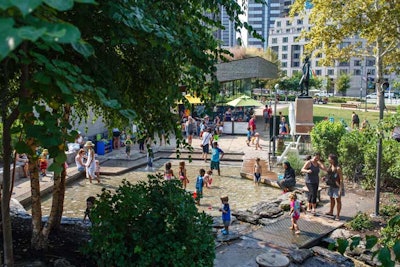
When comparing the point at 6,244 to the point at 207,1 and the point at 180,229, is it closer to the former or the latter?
the point at 180,229

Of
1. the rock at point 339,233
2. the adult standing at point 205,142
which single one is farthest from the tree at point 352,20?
the rock at point 339,233

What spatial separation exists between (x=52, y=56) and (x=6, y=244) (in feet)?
7.26

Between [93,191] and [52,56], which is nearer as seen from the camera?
[52,56]

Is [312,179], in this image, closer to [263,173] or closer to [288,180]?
[288,180]

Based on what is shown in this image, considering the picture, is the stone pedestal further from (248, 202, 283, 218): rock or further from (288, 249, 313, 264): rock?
(288, 249, 313, 264): rock

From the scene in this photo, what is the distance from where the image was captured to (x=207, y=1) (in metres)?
6.05

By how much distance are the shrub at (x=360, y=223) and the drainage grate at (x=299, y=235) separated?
0.31 m

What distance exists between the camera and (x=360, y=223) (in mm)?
9688

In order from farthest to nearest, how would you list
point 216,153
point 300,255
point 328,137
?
1. point 216,153
2. point 328,137
3. point 300,255

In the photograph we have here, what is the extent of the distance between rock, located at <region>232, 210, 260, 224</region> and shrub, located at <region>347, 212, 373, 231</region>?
7.24ft

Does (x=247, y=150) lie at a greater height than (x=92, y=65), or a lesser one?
lesser

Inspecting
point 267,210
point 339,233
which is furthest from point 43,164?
point 339,233

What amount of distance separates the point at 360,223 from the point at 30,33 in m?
9.31

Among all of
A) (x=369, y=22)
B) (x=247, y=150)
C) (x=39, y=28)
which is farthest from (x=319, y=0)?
(x=39, y=28)
